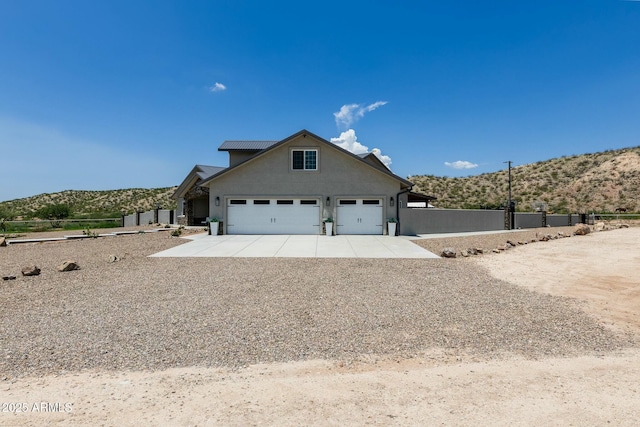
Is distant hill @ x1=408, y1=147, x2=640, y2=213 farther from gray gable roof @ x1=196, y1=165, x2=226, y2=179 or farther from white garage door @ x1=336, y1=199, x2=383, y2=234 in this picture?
gray gable roof @ x1=196, y1=165, x2=226, y2=179

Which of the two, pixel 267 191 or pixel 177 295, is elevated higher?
pixel 267 191

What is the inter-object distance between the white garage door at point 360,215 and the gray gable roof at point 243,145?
9.41m

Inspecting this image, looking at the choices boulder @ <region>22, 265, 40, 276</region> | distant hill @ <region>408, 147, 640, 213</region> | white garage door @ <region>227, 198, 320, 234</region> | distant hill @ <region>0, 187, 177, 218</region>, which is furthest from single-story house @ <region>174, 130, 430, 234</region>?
distant hill @ <region>0, 187, 177, 218</region>

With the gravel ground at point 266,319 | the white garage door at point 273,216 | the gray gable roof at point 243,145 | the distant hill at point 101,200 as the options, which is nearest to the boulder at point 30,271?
the gravel ground at point 266,319

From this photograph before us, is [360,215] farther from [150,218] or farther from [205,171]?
[150,218]

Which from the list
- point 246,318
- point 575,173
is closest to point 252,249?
point 246,318

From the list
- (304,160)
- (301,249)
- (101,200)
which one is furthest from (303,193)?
(101,200)

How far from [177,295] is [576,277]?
10213 millimetres

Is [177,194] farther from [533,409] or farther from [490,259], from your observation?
[533,409]

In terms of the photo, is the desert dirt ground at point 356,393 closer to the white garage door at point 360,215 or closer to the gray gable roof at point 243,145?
the white garage door at point 360,215

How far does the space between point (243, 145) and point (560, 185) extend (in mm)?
49482

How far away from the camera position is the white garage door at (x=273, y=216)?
19.2m

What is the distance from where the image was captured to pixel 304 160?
19.2 m

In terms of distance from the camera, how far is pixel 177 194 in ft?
97.0
